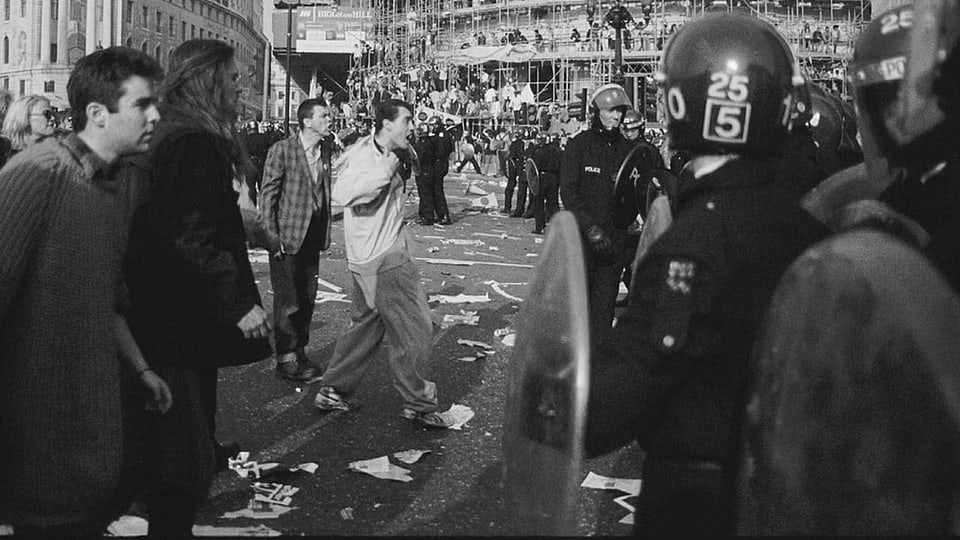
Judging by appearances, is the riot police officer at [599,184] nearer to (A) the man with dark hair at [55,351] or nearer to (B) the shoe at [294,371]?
(B) the shoe at [294,371]

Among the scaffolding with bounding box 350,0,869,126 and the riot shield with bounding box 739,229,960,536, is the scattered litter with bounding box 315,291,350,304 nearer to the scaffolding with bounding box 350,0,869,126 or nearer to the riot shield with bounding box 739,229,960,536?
the riot shield with bounding box 739,229,960,536

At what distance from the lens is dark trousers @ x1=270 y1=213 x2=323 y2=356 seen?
23.5ft

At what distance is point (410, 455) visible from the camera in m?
5.43

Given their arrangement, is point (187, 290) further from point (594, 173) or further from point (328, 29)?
point (328, 29)

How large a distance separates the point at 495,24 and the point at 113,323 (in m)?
60.9

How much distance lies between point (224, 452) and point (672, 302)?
11.6 feet

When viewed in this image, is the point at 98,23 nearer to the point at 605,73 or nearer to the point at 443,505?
the point at 605,73

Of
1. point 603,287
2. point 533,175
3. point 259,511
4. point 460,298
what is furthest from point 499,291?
point 533,175

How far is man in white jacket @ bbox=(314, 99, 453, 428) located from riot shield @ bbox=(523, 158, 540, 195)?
42.8ft

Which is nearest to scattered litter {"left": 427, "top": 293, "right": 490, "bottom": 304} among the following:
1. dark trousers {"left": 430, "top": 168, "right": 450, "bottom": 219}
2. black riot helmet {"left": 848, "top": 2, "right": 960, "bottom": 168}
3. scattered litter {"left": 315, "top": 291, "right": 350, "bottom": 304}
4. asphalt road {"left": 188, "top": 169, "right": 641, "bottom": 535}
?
scattered litter {"left": 315, "top": 291, "right": 350, "bottom": 304}

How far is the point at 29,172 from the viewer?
2.79 meters

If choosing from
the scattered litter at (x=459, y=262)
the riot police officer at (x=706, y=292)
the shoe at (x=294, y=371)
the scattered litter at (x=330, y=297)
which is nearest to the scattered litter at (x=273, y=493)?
the shoe at (x=294, y=371)

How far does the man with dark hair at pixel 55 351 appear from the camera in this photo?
108 inches

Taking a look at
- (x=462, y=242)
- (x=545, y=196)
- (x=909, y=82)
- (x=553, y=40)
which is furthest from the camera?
(x=553, y=40)
